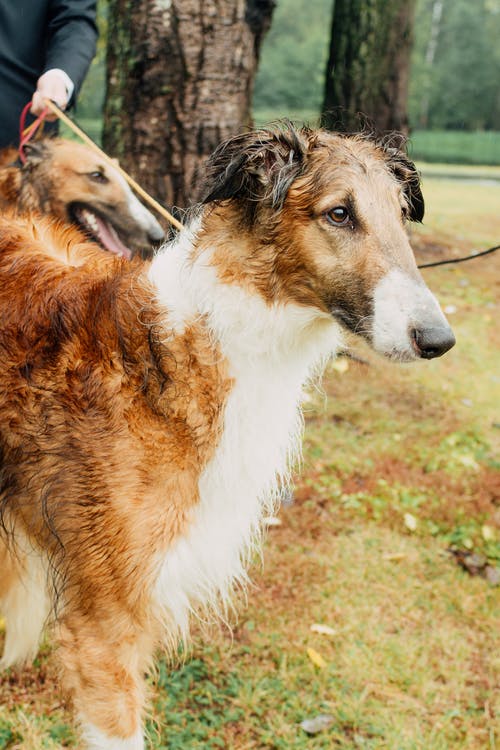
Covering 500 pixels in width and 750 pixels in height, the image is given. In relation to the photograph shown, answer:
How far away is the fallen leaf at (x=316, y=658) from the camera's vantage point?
11.7 feet

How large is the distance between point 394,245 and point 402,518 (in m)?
2.82

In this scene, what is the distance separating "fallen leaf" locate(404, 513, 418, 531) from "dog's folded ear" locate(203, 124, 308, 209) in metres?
2.88

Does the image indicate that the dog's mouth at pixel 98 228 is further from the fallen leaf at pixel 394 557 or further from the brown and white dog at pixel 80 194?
the fallen leaf at pixel 394 557

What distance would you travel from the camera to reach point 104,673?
8.40ft

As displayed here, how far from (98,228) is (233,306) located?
221 centimetres

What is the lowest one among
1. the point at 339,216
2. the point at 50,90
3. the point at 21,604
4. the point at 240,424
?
the point at 21,604

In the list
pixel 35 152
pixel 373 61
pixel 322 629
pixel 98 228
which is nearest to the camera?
pixel 322 629

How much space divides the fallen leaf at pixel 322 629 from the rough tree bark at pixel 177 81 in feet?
8.44

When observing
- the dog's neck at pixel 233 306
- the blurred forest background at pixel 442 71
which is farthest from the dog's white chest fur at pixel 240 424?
the blurred forest background at pixel 442 71

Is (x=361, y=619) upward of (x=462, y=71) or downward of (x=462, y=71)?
downward

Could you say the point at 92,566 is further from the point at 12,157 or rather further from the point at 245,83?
the point at 245,83

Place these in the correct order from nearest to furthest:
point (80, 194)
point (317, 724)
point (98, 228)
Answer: point (317, 724), point (80, 194), point (98, 228)

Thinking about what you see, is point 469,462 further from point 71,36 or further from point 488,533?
point 71,36

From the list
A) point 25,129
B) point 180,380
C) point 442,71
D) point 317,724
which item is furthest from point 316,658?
point 442,71
